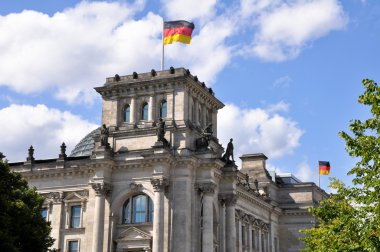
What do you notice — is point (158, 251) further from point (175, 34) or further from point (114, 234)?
point (175, 34)

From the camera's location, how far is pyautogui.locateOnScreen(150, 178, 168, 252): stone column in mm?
58125

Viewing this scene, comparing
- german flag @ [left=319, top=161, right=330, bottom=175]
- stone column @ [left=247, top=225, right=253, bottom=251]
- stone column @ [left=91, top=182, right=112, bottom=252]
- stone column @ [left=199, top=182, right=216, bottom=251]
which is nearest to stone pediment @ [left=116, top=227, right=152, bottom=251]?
stone column @ [left=91, top=182, right=112, bottom=252]

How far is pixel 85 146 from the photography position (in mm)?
77562

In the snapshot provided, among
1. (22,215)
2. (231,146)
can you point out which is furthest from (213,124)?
(22,215)

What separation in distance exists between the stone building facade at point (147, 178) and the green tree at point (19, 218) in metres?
13.9

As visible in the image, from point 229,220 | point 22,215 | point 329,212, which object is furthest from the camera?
point 229,220

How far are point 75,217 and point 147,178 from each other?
9.06 meters

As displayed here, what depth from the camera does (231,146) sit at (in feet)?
223

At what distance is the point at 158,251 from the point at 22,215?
55.1 feet

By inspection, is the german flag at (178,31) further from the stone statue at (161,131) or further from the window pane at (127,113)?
the stone statue at (161,131)

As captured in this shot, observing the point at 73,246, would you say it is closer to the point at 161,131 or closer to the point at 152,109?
the point at 161,131

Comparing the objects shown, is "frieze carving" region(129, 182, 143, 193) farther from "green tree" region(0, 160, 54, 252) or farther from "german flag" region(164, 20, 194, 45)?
"green tree" region(0, 160, 54, 252)

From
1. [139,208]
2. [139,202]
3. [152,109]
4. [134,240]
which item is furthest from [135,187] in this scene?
[152,109]

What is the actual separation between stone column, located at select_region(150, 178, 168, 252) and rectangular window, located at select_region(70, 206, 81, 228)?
948cm
